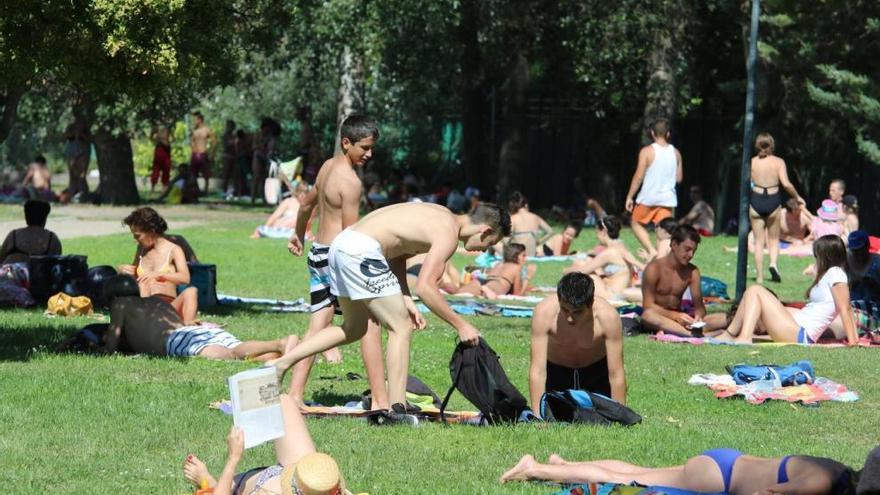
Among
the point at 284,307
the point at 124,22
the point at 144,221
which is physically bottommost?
the point at 284,307

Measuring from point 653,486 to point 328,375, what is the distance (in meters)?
4.74

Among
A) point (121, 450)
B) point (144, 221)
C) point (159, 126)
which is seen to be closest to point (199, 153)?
point (159, 126)

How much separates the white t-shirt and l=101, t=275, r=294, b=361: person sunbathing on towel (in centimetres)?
493

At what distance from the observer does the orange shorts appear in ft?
61.0

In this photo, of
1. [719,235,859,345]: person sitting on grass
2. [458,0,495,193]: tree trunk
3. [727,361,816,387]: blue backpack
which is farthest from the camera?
[458,0,495,193]: tree trunk

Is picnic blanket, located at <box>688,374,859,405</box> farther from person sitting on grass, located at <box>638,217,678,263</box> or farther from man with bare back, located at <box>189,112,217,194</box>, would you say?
man with bare back, located at <box>189,112,217,194</box>

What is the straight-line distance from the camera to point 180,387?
10.2 metres

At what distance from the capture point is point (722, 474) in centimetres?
672

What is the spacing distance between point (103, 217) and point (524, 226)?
9.51 meters

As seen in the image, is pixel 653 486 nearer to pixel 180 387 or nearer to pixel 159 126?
pixel 180 387

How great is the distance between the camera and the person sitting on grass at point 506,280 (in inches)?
716

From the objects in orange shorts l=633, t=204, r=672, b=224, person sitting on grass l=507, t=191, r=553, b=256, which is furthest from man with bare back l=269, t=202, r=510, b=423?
person sitting on grass l=507, t=191, r=553, b=256

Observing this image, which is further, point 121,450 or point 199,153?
point 199,153

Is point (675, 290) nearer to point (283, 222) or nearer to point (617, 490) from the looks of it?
point (617, 490)
